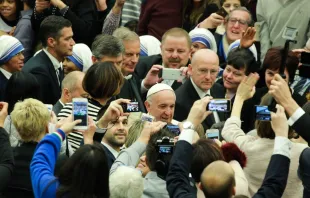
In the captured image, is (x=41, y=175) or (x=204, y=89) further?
(x=204, y=89)

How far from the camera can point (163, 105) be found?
9.51 metres

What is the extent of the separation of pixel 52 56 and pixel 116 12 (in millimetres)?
1632

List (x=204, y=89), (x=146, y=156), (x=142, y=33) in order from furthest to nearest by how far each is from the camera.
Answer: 1. (x=142, y=33)
2. (x=204, y=89)
3. (x=146, y=156)

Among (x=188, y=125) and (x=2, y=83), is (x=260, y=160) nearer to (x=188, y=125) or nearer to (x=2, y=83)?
(x=188, y=125)

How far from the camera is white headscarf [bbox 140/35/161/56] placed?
39.3 feet

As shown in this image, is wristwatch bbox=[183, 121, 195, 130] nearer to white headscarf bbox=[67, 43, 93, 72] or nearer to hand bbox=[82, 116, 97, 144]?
hand bbox=[82, 116, 97, 144]

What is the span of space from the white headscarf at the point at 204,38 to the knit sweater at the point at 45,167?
4465 millimetres

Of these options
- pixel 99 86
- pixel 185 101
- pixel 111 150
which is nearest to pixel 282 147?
pixel 111 150

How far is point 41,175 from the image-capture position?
7.17m

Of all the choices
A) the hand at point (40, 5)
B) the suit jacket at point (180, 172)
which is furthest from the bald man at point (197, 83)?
the suit jacket at point (180, 172)

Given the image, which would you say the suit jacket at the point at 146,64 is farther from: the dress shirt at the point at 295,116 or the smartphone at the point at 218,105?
the dress shirt at the point at 295,116

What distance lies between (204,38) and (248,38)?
0.77 m

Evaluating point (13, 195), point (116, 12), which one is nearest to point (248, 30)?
point (116, 12)

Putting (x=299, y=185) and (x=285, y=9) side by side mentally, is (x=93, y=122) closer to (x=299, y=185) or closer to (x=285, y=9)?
(x=299, y=185)
